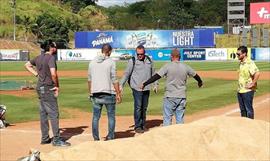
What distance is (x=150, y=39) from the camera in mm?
81750

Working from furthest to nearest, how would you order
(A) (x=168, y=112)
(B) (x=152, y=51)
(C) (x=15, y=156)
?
1. (B) (x=152, y=51)
2. (A) (x=168, y=112)
3. (C) (x=15, y=156)

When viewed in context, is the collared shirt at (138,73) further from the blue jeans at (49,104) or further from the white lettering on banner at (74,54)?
the white lettering on banner at (74,54)

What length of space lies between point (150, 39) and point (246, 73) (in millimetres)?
70649

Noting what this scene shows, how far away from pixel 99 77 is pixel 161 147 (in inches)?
193

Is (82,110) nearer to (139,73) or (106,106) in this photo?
(139,73)

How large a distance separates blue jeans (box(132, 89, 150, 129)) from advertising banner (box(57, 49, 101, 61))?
2366 inches

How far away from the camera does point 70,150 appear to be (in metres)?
5.43

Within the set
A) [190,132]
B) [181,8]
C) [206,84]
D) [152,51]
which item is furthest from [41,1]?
[190,132]

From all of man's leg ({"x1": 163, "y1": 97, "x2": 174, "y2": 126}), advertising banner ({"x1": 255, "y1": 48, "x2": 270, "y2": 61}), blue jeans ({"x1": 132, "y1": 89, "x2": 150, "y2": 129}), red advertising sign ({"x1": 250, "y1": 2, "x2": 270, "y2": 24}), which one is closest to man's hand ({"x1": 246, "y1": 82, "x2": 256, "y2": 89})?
man's leg ({"x1": 163, "y1": 97, "x2": 174, "y2": 126})

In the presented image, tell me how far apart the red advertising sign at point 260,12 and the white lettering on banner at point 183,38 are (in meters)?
15.1

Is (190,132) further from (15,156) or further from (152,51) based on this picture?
(152,51)

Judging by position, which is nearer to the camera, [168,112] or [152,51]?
[168,112]

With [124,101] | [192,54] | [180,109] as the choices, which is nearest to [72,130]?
[180,109]

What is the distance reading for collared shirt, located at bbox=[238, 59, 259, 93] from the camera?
11.3m
